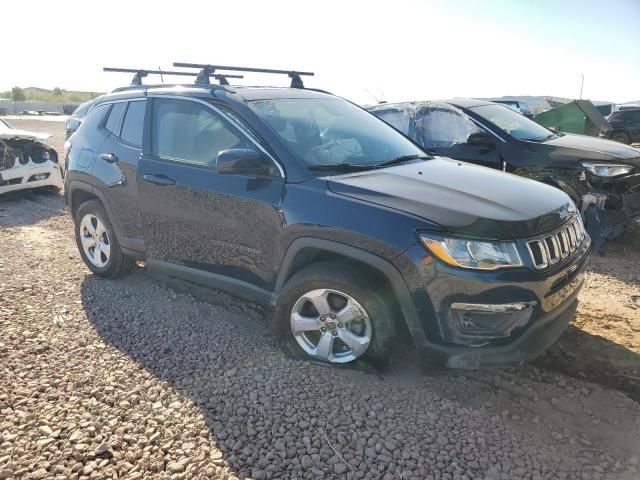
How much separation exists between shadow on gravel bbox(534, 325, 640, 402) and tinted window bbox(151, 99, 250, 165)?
8.10 feet

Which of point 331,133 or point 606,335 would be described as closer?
point 606,335

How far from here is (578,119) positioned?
12883 mm

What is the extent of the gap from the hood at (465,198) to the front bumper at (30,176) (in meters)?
7.23

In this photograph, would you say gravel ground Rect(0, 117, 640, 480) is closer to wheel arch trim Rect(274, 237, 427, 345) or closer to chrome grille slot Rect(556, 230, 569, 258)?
wheel arch trim Rect(274, 237, 427, 345)

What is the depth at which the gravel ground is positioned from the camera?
2.30 m

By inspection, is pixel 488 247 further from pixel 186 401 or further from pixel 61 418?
pixel 61 418

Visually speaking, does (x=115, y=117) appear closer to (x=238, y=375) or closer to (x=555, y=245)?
(x=238, y=375)

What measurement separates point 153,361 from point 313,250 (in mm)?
1307

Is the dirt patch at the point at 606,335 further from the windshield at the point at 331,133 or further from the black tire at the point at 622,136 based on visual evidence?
the black tire at the point at 622,136

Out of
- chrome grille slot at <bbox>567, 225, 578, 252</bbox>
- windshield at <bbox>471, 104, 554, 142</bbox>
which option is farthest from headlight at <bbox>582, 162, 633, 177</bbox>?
chrome grille slot at <bbox>567, 225, 578, 252</bbox>

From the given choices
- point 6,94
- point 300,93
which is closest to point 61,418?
point 300,93

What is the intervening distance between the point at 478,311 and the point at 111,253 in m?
3.35

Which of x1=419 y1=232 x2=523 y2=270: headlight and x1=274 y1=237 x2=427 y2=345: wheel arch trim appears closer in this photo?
x1=419 y1=232 x2=523 y2=270: headlight

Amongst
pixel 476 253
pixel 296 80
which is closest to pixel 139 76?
pixel 296 80
